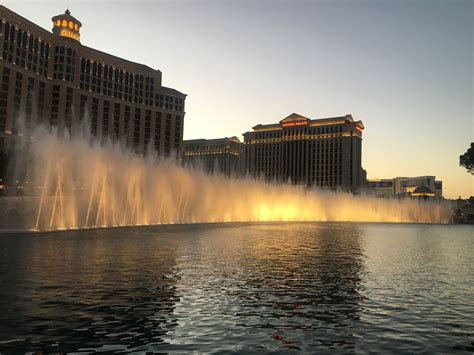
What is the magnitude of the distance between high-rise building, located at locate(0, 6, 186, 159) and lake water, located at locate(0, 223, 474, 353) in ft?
309

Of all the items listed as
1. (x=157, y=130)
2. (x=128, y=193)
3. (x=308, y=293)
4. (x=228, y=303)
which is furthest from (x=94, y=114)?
(x=228, y=303)

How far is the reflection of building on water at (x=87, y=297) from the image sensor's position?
35.3 feet

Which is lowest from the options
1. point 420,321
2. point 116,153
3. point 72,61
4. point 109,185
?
point 420,321

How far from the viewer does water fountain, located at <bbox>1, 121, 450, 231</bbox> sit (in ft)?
177

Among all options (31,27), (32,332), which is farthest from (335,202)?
(32,332)

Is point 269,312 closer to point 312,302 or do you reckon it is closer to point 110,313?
point 312,302

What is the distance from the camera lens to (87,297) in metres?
14.8

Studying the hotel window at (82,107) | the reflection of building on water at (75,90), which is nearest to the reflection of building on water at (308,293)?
the reflection of building on water at (75,90)

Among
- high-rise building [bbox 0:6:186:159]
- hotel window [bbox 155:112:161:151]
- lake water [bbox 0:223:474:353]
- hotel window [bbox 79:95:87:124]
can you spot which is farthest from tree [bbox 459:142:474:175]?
hotel window [bbox 79:95:87:124]

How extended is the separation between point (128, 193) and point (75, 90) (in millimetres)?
91104

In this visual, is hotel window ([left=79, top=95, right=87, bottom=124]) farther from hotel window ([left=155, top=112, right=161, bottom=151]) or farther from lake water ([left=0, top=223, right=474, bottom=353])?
lake water ([left=0, top=223, right=474, bottom=353])

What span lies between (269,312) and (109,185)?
170 ft

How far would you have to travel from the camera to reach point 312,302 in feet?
49.5

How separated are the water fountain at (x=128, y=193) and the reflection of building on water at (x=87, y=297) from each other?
96.1 feet
